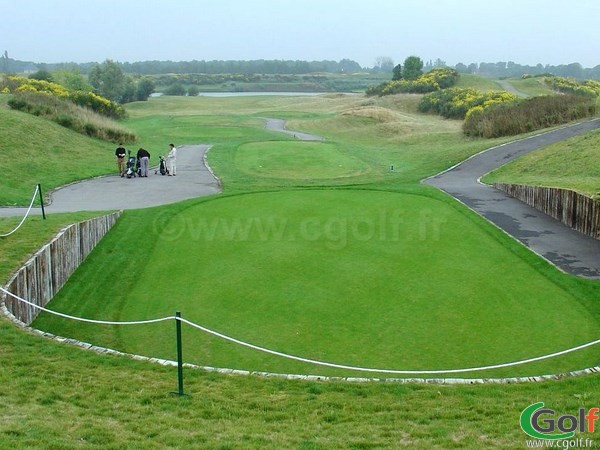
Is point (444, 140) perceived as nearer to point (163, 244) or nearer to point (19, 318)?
point (163, 244)

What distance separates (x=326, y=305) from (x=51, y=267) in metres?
6.12

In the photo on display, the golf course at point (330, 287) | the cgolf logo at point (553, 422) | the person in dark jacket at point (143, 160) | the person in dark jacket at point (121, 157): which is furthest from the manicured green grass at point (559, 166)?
the cgolf logo at point (553, 422)

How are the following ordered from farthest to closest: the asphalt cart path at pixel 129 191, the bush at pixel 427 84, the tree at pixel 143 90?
the tree at pixel 143 90 → the bush at pixel 427 84 → the asphalt cart path at pixel 129 191

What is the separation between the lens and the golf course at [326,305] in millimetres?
8133

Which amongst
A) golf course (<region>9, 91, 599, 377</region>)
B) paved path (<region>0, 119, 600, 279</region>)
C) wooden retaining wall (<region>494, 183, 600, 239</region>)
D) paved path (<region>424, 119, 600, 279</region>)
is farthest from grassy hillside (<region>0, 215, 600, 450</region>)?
wooden retaining wall (<region>494, 183, 600, 239</region>)

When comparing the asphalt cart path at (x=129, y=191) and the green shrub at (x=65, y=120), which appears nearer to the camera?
the asphalt cart path at (x=129, y=191)

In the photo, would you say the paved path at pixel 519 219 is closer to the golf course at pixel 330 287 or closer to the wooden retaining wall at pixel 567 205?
the wooden retaining wall at pixel 567 205

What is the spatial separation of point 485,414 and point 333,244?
8506 mm

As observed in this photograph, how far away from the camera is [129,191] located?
23625 millimetres

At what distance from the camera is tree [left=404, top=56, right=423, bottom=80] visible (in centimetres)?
11019

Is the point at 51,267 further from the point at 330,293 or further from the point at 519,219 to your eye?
the point at 519,219

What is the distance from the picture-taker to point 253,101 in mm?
100375

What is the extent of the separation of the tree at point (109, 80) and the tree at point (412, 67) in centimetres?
4808

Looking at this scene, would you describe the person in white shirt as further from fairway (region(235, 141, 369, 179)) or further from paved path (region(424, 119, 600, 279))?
paved path (region(424, 119, 600, 279))
